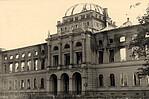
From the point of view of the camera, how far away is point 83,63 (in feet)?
163

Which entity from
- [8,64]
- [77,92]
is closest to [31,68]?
[8,64]

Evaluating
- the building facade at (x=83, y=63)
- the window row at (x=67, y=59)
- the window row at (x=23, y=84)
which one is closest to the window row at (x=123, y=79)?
the building facade at (x=83, y=63)

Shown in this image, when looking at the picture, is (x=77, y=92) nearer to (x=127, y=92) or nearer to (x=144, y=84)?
(x=127, y=92)

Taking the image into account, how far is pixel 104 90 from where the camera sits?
161 feet

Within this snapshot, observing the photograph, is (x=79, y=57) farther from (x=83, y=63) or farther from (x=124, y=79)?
(x=124, y=79)

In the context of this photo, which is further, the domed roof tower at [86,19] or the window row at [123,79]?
the domed roof tower at [86,19]

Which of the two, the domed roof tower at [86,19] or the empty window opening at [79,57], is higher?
the domed roof tower at [86,19]

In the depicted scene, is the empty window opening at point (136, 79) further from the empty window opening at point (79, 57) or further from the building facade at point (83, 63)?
the empty window opening at point (79, 57)

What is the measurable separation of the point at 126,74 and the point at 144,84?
4119 millimetres

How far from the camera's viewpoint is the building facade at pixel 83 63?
46938 millimetres

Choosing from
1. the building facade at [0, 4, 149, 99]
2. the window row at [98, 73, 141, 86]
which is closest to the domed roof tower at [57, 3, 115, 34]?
the building facade at [0, 4, 149, 99]

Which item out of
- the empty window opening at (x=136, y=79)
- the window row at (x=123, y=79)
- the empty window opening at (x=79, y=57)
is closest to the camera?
the empty window opening at (x=136, y=79)

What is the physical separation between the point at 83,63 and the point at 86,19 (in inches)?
570

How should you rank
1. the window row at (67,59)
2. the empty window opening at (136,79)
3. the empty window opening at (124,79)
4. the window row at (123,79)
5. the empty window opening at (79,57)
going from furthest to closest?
the window row at (67,59), the empty window opening at (79,57), the empty window opening at (124,79), the window row at (123,79), the empty window opening at (136,79)
